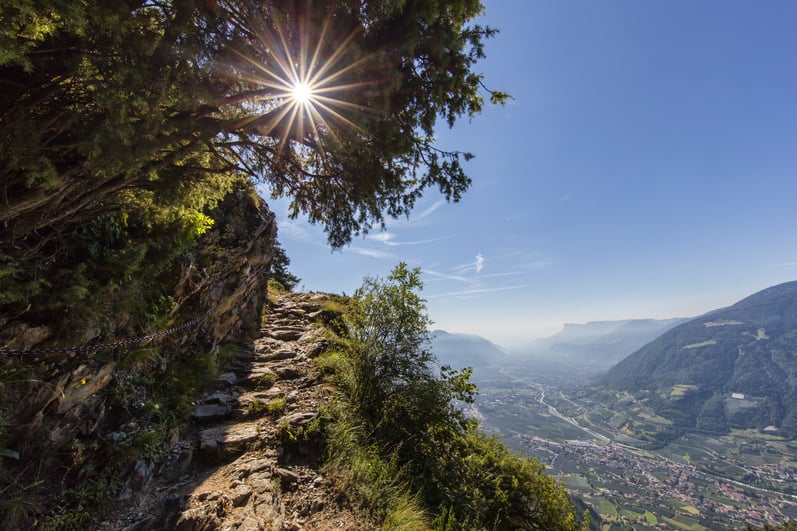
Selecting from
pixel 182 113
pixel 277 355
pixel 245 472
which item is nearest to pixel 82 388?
pixel 245 472

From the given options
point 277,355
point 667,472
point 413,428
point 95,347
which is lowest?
point 667,472

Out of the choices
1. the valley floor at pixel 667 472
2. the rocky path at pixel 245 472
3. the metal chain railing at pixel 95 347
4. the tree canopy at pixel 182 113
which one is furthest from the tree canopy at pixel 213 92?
the valley floor at pixel 667 472

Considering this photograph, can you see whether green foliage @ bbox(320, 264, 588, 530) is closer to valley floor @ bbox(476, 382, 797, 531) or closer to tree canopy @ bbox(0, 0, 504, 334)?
tree canopy @ bbox(0, 0, 504, 334)

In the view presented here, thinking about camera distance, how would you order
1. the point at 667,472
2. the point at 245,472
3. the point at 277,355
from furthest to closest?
the point at 667,472 < the point at 277,355 < the point at 245,472

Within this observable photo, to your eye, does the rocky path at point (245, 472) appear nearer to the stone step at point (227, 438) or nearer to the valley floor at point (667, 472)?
the stone step at point (227, 438)

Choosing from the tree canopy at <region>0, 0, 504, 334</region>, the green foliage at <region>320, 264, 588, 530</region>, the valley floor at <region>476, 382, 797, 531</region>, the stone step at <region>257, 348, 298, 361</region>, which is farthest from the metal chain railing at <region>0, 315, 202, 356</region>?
the valley floor at <region>476, 382, 797, 531</region>

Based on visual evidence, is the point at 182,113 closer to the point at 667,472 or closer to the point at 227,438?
the point at 227,438
